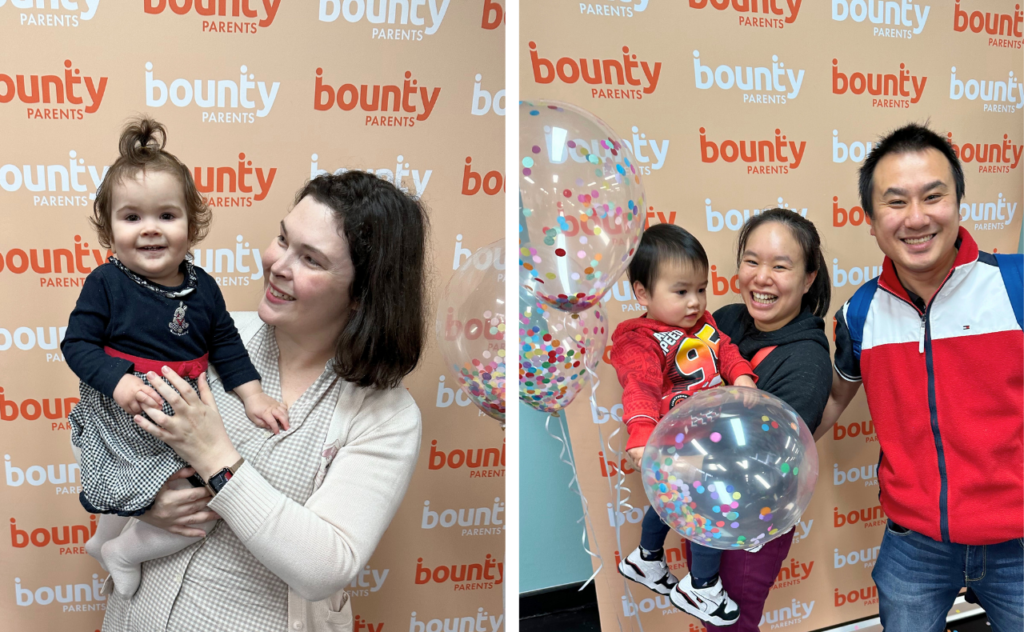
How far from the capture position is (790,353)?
114 centimetres

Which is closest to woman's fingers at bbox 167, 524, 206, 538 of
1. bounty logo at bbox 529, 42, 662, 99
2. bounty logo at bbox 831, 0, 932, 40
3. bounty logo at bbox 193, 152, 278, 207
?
bounty logo at bbox 193, 152, 278, 207

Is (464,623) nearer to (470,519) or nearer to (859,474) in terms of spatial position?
(470,519)

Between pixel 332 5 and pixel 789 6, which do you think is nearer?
pixel 789 6

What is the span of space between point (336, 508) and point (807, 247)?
0.88 m

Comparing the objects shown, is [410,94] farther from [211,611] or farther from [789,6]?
[211,611]

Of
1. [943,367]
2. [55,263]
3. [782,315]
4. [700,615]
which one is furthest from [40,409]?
[943,367]

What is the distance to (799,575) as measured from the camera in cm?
138

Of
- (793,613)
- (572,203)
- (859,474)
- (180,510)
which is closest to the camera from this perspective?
(572,203)

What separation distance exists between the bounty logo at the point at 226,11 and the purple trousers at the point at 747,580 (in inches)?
55.1

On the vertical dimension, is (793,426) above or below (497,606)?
above

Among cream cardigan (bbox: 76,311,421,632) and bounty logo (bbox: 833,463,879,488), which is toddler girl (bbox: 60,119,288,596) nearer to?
cream cardigan (bbox: 76,311,421,632)

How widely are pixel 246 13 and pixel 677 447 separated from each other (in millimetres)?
1294

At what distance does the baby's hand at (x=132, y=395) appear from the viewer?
39.7 inches

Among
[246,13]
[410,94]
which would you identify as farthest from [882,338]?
[246,13]
